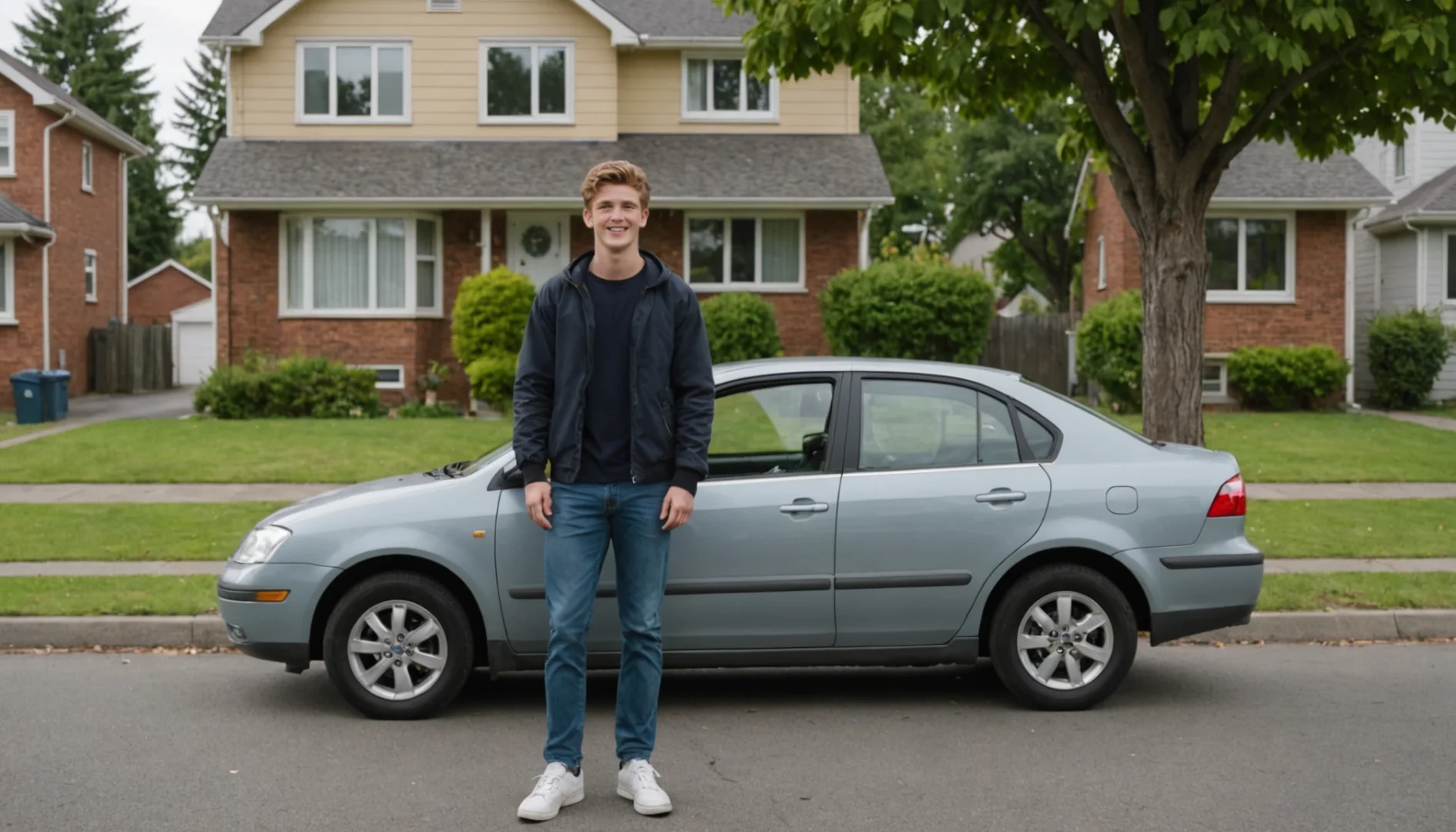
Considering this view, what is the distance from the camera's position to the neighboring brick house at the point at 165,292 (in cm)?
4731

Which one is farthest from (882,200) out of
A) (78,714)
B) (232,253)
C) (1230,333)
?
(78,714)

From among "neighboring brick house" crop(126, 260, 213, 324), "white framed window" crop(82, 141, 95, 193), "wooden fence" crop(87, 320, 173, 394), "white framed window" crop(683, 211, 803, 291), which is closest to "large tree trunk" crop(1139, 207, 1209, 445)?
"white framed window" crop(683, 211, 803, 291)

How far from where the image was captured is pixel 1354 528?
38.7ft

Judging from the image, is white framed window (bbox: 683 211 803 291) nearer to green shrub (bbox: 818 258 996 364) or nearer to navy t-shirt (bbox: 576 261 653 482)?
green shrub (bbox: 818 258 996 364)

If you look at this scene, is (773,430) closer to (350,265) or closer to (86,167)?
(350,265)

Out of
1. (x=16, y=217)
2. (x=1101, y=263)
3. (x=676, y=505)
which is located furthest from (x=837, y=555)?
(x=16, y=217)

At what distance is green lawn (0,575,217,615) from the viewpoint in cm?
852

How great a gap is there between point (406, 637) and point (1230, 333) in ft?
69.0

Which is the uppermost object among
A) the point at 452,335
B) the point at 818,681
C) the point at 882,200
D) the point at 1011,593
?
the point at 882,200

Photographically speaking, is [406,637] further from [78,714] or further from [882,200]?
[882,200]

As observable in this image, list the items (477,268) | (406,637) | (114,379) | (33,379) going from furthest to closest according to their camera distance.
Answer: (114,379)
(477,268)
(33,379)
(406,637)

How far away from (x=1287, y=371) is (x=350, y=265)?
1476 centimetres

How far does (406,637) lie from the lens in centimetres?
643

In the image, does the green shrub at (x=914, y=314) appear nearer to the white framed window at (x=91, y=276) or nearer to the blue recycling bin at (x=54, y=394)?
the blue recycling bin at (x=54, y=394)
